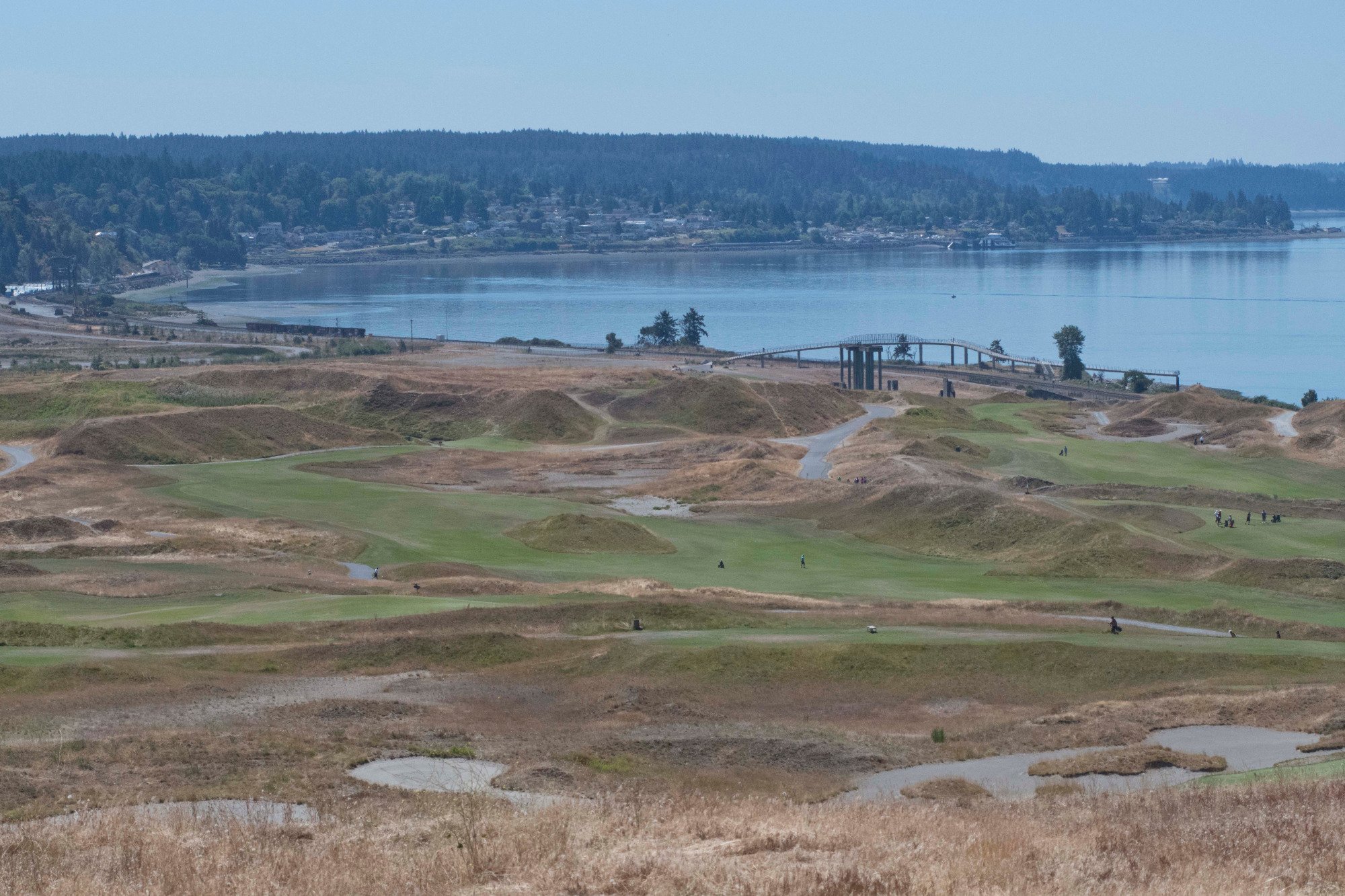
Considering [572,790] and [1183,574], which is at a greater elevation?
[572,790]

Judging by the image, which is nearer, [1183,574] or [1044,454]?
[1183,574]

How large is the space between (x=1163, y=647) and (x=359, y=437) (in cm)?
6683

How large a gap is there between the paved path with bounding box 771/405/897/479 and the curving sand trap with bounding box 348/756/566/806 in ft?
174

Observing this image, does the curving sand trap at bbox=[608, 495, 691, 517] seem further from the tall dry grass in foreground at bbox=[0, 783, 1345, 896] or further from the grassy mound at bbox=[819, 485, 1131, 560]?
the tall dry grass in foreground at bbox=[0, 783, 1345, 896]

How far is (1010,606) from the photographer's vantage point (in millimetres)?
41281

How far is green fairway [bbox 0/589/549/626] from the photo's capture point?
124ft

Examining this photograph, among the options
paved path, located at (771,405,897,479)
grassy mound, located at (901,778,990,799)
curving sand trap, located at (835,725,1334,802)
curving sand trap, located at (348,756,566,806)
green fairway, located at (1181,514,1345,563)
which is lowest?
Answer: paved path, located at (771,405,897,479)

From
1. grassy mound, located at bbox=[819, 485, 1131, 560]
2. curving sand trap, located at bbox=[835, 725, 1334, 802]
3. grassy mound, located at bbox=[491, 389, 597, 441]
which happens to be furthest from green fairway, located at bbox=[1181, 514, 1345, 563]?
grassy mound, located at bbox=[491, 389, 597, 441]

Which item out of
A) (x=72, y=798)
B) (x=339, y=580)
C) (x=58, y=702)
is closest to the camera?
(x=72, y=798)

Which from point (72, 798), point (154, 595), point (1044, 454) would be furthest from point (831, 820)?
point (1044, 454)

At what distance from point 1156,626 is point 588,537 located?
24.2 meters

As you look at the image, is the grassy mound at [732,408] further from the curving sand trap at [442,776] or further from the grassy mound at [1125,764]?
the curving sand trap at [442,776]

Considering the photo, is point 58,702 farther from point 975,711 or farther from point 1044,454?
point 1044,454

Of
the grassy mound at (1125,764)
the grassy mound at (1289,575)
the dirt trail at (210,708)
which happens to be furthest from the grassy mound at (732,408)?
the grassy mound at (1125,764)
